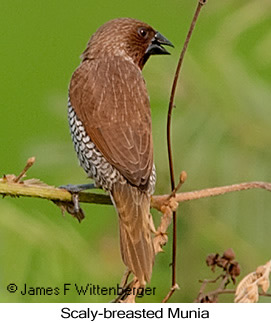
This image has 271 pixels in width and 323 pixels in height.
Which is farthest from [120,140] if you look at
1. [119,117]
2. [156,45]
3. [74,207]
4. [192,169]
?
[156,45]

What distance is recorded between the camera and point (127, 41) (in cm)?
465

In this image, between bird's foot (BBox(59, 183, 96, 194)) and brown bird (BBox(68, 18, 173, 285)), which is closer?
bird's foot (BBox(59, 183, 96, 194))

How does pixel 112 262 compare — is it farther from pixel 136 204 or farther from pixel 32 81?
pixel 32 81

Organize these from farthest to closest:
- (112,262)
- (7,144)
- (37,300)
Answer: (7,144)
(112,262)
(37,300)

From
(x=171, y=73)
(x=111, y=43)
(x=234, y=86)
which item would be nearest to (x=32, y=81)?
(x=111, y=43)

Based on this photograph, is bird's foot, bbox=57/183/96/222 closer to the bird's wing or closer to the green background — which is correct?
the green background

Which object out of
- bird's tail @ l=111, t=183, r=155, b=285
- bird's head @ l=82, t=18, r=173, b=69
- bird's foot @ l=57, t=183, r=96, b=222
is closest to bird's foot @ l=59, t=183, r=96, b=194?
bird's foot @ l=57, t=183, r=96, b=222

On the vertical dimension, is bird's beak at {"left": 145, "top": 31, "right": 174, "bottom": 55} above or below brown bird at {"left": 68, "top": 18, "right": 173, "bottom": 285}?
above

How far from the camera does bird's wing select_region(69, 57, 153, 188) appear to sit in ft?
12.7

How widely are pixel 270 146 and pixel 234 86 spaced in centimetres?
26

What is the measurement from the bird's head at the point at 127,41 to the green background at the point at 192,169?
38 cm

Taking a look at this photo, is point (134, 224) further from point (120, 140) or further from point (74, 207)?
point (74, 207)

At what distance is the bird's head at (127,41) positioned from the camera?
15.0ft

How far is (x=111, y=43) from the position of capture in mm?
4637
